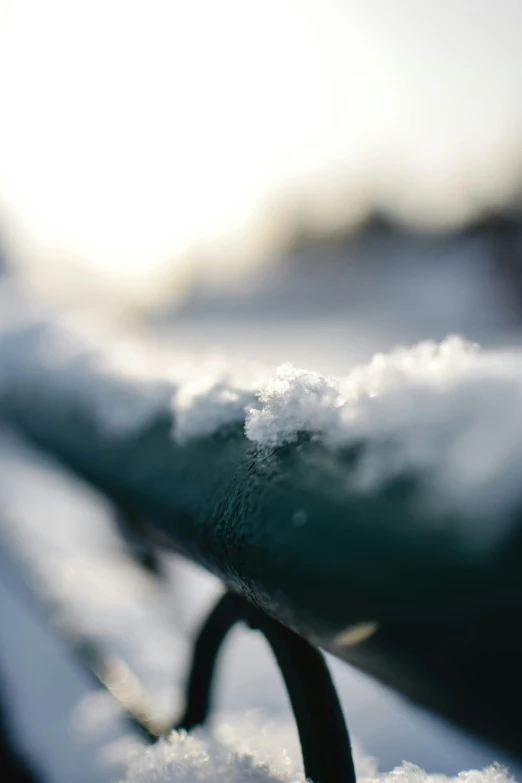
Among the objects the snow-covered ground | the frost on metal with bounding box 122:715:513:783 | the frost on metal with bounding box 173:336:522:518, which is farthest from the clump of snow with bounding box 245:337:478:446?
the frost on metal with bounding box 122:715:513:783

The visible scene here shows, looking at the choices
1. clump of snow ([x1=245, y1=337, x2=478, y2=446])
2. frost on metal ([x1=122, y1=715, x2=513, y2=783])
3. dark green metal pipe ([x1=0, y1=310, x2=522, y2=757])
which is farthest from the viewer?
frost on metal ([x1=122, y1=715, x2=513, y2=783])

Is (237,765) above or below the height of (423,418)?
below

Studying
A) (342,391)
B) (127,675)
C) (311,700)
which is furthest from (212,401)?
(127,675)

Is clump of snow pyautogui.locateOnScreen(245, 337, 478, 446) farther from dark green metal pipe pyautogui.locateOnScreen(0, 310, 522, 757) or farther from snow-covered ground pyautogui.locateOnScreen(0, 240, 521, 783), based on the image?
snow-covered ground pyautogui.locateOnScreen(0, 240, 521, 783)

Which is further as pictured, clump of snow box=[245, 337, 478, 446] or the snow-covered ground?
the snow-covered ground

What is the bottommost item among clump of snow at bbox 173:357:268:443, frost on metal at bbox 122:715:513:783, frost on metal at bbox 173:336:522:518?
frost on metal at bbox 122:715:513:783

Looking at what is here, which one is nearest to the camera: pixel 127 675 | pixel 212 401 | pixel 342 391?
pixel 342 391

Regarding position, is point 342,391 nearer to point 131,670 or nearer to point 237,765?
point 237,765

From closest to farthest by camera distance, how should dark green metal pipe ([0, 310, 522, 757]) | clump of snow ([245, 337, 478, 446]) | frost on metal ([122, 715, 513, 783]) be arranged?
dark green metal pipe ([0, 310, 522, 757])
clump of snow ([245, 337, 478, 446])
frost on metal ([122, 715, 513, 783])

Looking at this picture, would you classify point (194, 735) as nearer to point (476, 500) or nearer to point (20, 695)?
point (20, 695)

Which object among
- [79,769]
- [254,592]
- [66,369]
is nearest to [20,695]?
[79,769]

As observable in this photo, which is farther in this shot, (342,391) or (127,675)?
(127,675)
